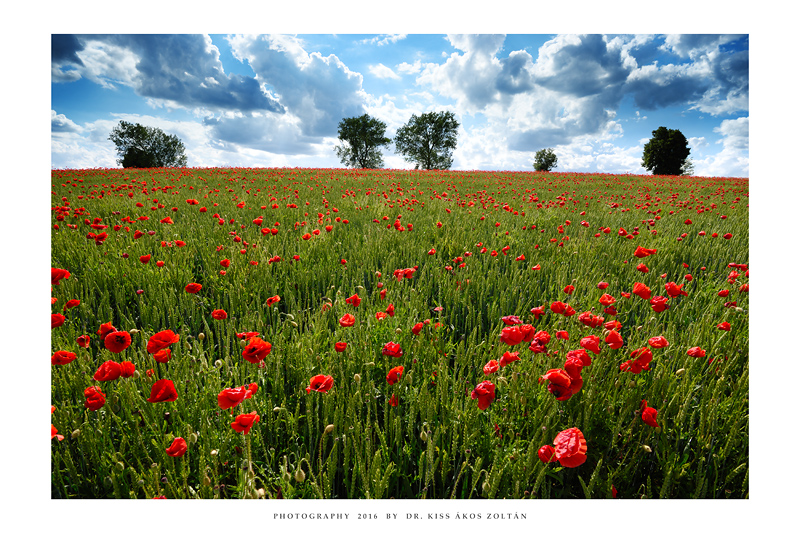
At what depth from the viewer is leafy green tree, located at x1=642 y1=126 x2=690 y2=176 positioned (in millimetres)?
20438

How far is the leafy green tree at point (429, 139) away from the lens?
3734cm

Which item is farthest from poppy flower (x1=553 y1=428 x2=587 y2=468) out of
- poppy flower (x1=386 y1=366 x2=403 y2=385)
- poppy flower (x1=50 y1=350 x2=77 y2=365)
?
poppy flower (x1=50 y1=350 x2=77 y2=365)

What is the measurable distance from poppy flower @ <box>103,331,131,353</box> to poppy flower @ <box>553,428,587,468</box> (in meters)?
1.50

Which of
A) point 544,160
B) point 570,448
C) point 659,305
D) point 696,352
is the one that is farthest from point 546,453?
point 544,160

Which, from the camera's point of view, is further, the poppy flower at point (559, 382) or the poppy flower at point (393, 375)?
the poppy flower at point (393, 375)

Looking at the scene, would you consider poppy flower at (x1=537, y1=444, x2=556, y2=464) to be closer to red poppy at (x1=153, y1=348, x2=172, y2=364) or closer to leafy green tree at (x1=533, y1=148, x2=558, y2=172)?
red poppy at (x1=153, y1=348, x2=172, y2=364)

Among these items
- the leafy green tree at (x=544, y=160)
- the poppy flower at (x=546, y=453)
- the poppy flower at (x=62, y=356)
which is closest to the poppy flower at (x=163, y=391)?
the poppy flower at (x=62, y=356)

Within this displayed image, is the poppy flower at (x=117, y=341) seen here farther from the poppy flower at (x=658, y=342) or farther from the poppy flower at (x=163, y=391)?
the poppy flower at (x=658, y=342)

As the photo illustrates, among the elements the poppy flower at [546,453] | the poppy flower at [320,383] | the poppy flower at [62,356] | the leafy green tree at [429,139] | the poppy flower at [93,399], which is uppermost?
the leafy green tree at [429,139]

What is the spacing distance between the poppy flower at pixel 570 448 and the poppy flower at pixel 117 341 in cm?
150

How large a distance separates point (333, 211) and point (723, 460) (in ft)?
16.1

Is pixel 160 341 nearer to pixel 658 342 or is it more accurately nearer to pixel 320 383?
pixel 320 383

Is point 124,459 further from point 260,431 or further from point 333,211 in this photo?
point 333,211
